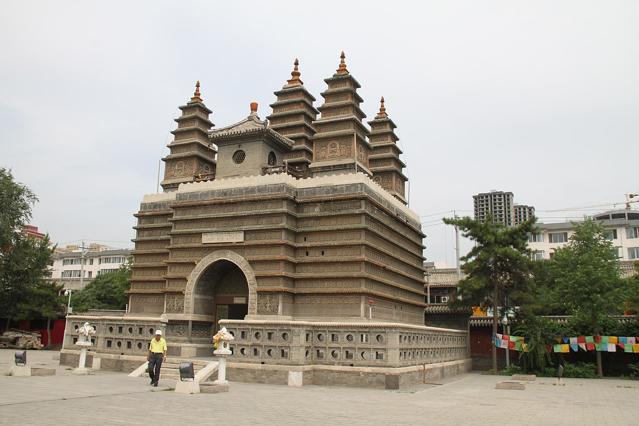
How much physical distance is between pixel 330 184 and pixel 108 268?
58.2m

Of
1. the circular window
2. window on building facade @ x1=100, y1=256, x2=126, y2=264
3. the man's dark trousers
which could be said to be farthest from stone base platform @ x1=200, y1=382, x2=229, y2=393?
window on building facade @ x1=100, y1=256, x2=126, y2=264

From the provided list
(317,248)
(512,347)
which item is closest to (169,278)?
(317,248)

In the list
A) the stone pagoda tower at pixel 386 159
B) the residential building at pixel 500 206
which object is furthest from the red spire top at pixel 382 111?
the residential building at pixel 500 206

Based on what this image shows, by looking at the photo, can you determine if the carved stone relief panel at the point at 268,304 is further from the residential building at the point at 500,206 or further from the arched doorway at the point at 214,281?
the residential building at the point at 500,206

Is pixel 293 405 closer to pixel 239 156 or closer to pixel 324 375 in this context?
pixel 324 375

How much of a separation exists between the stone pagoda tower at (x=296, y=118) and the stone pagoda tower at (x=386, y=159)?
17.2 feet

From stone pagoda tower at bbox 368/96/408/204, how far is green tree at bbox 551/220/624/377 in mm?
11494

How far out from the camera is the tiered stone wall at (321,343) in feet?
64.4

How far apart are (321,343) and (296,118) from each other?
57.7 feet

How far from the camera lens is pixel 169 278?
27.8 metres

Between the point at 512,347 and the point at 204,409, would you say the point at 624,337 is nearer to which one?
the point at 512,347

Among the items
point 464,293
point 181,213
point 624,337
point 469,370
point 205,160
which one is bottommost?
point 469,370

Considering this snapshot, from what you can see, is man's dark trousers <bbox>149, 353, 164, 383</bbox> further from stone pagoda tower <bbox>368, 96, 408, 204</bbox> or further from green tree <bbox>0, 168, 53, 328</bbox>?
green tree <bbox>0, 168, 53, 328</bbox>

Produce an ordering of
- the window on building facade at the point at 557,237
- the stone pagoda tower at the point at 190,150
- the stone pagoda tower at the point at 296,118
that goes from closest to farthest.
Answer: the stone pagoda tower at the point at 296,118 → the stone pagoda tower at the point at 190,150 → the window on building facade at the point at 557,237
